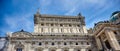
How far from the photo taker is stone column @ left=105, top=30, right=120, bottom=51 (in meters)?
32.2

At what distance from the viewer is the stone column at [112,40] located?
105ft

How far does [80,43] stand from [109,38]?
7615mm

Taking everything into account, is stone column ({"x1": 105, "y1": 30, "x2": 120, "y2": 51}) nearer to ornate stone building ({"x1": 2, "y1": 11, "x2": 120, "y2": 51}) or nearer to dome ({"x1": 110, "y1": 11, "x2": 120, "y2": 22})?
ornate stone building ({"x1": 2, "y1": 11, "x2": 120, "y2": 51})

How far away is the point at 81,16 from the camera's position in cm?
4862

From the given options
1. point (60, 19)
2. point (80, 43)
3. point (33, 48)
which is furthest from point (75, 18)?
point (33, 48)

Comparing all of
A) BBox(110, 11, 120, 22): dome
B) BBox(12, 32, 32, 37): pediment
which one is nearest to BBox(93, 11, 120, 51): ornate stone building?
BBox(110, 11, 120, 22): dome

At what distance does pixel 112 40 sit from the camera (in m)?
33.4

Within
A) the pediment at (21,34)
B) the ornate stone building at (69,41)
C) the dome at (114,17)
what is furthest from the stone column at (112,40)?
the pediment at (21,34)

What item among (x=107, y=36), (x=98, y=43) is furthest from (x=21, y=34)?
(x=107, y=36)

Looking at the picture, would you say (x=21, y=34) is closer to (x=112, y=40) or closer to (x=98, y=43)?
(x=98, y=43)

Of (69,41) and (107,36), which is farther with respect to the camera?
(69,41)

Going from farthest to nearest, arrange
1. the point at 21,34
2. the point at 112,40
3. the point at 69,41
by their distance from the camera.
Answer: the point at 69,41, the point at 21,34, the point at 112,40

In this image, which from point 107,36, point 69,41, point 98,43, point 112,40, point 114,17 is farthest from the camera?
point 114,17

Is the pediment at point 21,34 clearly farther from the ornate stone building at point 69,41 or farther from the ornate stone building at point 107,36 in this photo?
the ornate stone building at point 107,36
